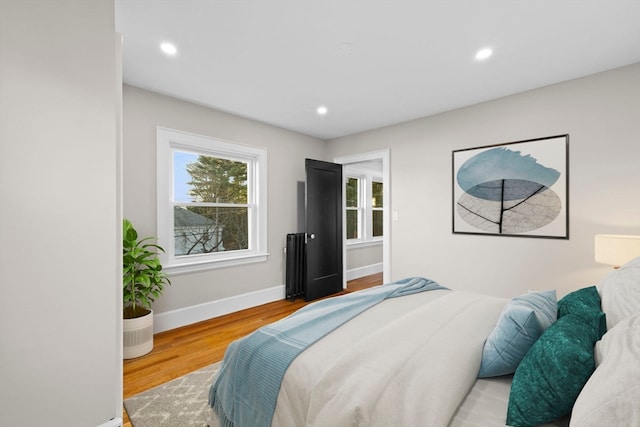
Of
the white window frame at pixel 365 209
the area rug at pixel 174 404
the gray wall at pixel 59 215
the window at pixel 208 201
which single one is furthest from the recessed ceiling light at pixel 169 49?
the white window frame at pixel 365 209

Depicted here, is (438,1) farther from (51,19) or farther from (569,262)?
(569,262)

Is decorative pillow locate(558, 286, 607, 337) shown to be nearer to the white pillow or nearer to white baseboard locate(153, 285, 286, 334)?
the white pillow

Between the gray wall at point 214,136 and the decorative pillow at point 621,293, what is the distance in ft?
11.4

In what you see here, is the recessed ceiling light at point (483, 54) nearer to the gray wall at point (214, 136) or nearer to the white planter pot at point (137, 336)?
the gray wall at point (214, 136)

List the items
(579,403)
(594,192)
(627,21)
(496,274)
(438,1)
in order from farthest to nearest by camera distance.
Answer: (496,274), (594,192), (627,21), (438,1), (579,403)

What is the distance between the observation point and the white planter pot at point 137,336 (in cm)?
251

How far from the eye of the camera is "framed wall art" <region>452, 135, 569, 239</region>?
2.81 meters

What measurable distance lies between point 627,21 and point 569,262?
6.52 ft

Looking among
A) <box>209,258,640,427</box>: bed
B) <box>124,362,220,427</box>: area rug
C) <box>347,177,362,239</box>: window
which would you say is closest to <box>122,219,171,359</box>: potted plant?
<box>124,362,220,427</box>: area rug

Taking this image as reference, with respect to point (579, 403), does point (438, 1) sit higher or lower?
higher

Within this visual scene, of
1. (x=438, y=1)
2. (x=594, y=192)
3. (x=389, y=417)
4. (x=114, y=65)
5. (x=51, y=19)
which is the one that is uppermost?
(x=438, y=1)

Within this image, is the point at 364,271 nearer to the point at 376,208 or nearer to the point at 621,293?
the point at 376,208

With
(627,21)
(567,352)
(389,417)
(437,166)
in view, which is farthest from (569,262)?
(389,417)

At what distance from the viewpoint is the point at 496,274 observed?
3.17 meters
